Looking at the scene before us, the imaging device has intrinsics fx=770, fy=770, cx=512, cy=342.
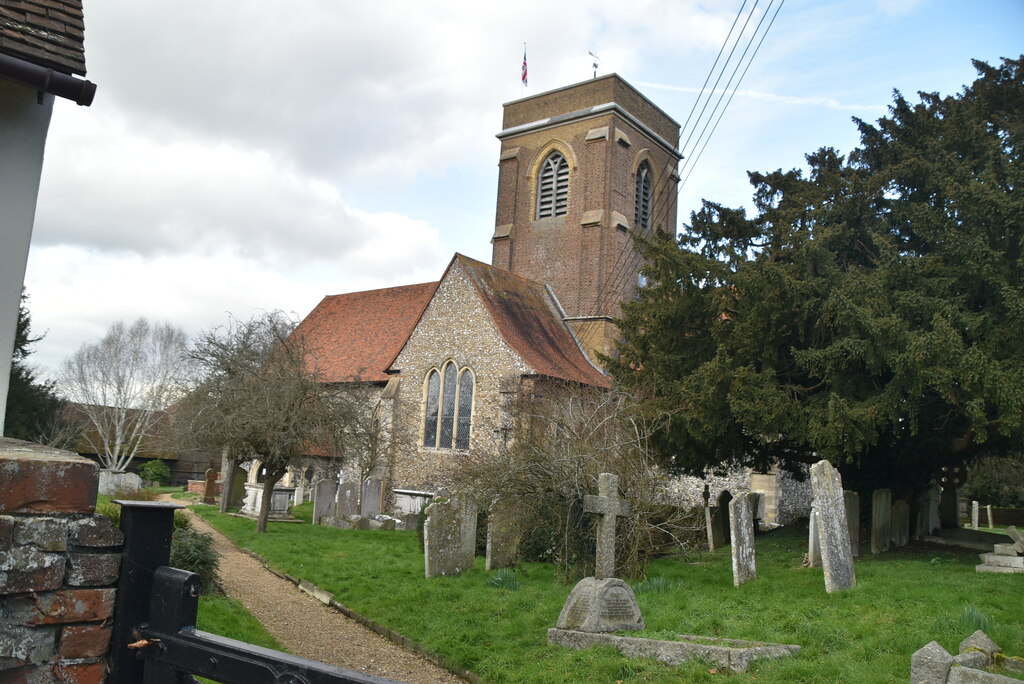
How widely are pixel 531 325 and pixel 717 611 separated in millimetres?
16894

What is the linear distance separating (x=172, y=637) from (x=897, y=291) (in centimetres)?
1180

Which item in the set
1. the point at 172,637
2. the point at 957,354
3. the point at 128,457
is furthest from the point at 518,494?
the point at 128,457

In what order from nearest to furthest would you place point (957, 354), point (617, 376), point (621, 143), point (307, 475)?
point (957, 354)
point (617, 376)
point (307, 475)
point (621, 143)

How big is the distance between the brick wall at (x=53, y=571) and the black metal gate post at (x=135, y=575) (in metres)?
0.04

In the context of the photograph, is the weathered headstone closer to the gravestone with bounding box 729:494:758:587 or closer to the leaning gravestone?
the gravestone with bounding box 729:494:758:587

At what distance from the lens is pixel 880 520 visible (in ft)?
42.7

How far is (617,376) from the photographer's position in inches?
613

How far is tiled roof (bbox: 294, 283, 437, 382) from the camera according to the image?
92.8 ft

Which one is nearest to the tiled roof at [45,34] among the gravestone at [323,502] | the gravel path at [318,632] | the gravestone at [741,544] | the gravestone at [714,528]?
the gravel path at [318,632]

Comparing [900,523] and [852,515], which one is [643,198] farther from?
[852,515]

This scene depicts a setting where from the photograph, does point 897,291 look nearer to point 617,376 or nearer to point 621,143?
point 617,376

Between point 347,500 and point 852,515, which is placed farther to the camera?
point 347,500

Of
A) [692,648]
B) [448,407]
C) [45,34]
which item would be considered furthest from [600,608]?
[448,407]

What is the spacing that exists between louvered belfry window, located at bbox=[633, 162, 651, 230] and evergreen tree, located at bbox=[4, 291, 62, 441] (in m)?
21.8
